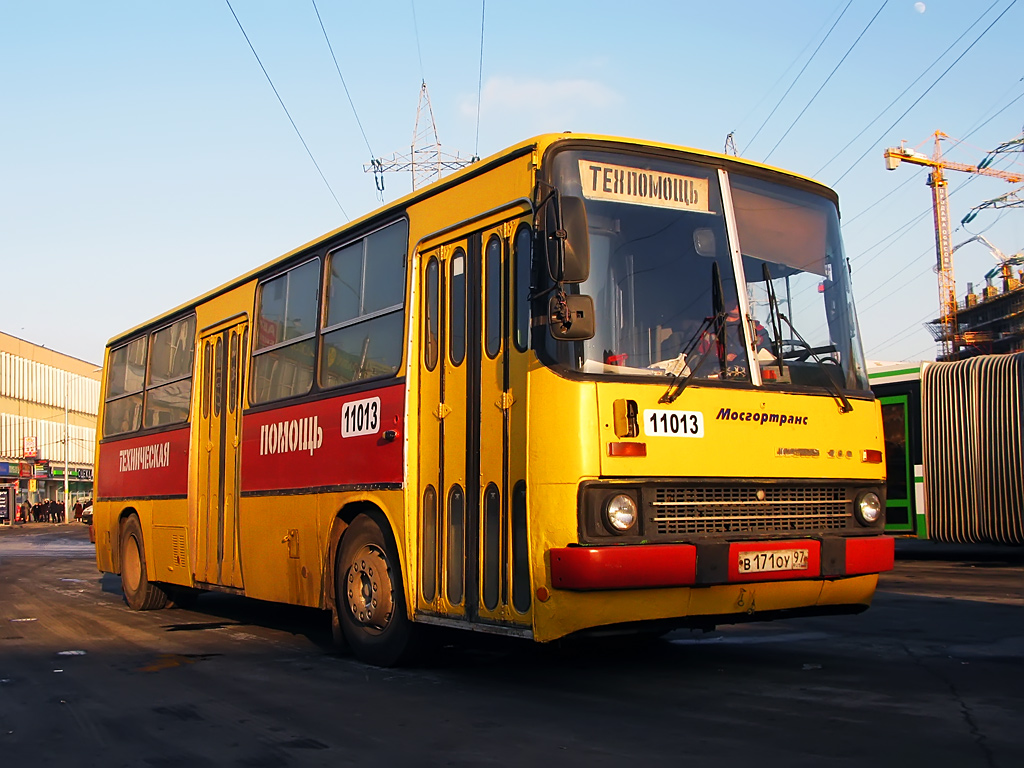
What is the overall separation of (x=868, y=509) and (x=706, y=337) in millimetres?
1656

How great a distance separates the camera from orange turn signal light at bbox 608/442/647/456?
622 centimetres

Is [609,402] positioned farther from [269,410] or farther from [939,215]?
[939,215]

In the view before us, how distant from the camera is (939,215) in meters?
107

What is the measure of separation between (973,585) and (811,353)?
849cm

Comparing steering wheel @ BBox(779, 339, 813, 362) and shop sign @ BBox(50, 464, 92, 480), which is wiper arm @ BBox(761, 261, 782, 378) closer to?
steering wheel @ BBox(779, 339, 813, 362)

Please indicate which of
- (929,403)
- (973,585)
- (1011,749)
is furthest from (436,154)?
(1011,749)

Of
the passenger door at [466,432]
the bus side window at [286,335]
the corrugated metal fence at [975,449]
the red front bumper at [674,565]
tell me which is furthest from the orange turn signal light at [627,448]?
the corrugated metal fence at [975,449]

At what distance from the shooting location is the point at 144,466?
43.0 ft

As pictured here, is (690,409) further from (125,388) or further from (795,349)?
(125,388)

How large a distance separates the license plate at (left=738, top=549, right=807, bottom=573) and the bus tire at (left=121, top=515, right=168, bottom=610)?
337 inches

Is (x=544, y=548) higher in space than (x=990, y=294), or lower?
lower

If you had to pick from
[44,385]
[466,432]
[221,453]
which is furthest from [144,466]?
[44,385]

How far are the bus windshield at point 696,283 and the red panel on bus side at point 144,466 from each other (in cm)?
678

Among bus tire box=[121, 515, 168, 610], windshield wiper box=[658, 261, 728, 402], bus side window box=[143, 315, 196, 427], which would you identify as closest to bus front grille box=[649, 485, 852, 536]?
windshield wiper box=[658, 261, 728, 402]
